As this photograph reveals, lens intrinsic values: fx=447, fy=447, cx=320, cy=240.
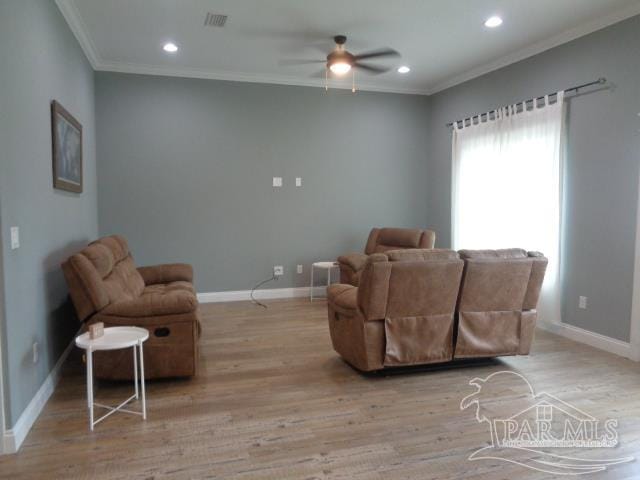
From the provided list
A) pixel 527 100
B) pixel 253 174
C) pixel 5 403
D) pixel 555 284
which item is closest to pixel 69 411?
pixel 5 403

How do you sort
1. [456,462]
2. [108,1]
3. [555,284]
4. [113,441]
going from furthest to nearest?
[555,284], [108,1], [113,441], [456,462]

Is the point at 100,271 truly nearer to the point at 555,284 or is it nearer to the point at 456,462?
the point at 456,462

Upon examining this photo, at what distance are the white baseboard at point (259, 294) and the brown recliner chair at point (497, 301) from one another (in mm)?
3020

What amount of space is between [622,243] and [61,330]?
4556mm

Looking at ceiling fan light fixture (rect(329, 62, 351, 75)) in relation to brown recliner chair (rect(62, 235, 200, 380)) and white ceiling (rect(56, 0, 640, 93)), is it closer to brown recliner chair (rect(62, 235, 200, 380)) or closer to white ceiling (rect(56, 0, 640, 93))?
white ceiling (rect(56, 0, 640, 93))

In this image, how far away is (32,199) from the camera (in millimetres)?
2729

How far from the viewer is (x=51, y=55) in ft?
10.6

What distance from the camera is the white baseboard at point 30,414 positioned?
2236mm

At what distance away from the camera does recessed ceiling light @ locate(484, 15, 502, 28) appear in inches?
155

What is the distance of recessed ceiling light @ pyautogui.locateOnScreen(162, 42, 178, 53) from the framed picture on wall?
3.99ft

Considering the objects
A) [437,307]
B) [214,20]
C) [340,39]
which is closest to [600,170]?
[437,307]

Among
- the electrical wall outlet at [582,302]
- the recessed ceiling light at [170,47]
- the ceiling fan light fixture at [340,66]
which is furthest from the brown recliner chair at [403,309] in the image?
the recessed ceiling light at [170,47]

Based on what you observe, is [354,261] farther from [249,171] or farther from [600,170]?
[600,170]

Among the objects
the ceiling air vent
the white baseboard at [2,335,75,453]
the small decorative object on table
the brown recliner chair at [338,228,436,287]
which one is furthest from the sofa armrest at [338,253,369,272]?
the small decorative object on table
